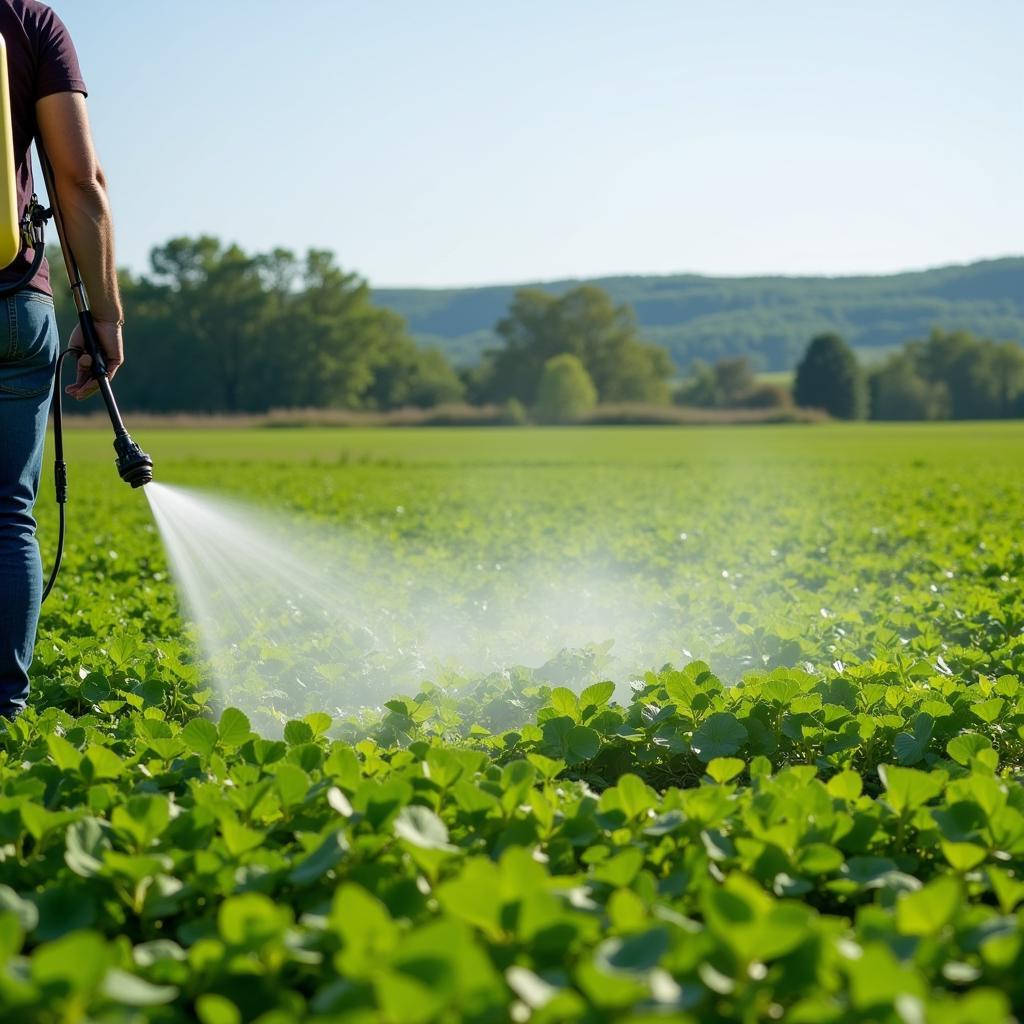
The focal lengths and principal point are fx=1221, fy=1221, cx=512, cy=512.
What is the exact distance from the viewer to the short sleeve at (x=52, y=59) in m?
4.07

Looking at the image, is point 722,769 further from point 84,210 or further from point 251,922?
point 84,210

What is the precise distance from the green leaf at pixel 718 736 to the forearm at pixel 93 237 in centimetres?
248

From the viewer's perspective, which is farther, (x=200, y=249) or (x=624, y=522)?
(x=200, y=249)

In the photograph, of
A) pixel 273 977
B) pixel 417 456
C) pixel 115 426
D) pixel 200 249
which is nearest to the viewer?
pixel 273 977

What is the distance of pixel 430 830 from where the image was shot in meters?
2.63

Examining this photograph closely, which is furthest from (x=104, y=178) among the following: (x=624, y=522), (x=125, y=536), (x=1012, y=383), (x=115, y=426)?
(x=1012, y=383)

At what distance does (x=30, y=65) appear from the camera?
13.4 feet

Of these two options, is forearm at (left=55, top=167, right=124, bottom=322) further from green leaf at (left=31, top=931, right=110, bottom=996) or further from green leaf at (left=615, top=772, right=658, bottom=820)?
green leaf at (left=31, top=931, right=110, bottom=996)

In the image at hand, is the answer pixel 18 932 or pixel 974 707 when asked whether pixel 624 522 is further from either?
pixel 18 932

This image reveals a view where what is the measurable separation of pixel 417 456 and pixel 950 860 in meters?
33.2

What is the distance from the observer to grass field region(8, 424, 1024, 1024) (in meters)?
1.91

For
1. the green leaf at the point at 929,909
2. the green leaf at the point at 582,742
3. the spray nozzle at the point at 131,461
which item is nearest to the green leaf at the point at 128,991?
the green leaf at the point at 929,909

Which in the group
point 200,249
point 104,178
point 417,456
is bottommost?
point 417,456

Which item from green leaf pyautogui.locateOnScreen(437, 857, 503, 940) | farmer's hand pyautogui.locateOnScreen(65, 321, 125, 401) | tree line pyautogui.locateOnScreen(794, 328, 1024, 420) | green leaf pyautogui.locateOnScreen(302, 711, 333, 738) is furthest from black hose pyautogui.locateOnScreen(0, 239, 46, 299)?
tree line pyautogui.locateOnScreen(794, 328, 1024, 420)
